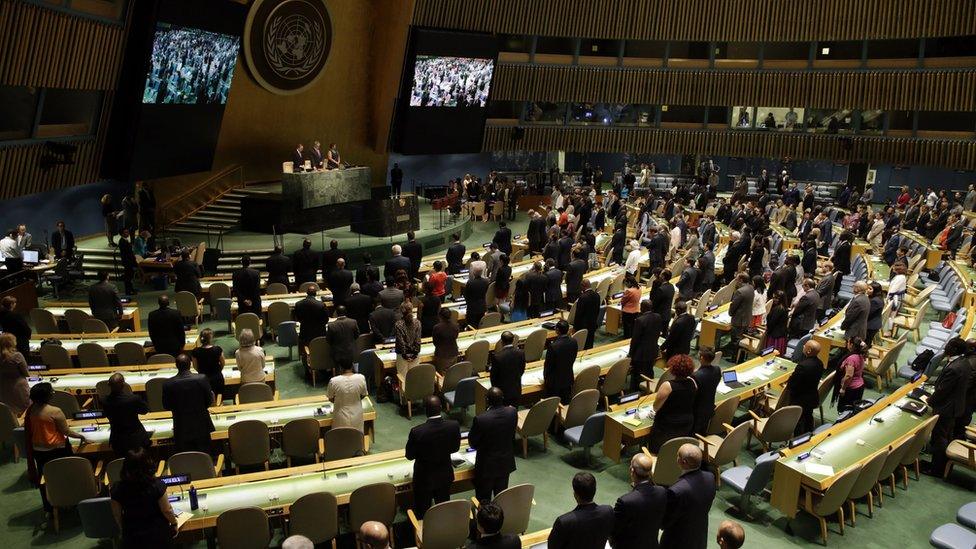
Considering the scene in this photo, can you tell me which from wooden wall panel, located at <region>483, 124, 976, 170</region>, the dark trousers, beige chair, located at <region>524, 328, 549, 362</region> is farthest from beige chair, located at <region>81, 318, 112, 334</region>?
wooden wall panel, located at <region>483, 124, 976, 170</region>

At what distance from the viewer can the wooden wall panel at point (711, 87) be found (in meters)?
25.2

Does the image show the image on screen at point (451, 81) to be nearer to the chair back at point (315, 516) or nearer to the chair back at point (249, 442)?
the chair back at point (249, 442)

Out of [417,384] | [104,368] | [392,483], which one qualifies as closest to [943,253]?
[417,384]

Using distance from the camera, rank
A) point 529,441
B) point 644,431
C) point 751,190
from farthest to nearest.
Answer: point 751,190 → point 529,441 → point 644,431

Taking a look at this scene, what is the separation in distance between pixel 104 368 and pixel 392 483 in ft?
16.0

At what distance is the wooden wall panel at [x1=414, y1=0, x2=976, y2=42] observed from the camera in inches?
936

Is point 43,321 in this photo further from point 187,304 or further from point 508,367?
point 508,367

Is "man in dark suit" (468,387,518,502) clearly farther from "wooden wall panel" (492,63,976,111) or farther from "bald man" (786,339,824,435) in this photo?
"wooden wall panel" (492,63,976,111)

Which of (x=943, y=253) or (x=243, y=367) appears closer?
(x=243, y=367)

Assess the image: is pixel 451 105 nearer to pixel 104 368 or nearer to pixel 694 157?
pixel 694 157

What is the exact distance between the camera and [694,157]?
1198 inches

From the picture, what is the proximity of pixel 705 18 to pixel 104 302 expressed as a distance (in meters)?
23.6

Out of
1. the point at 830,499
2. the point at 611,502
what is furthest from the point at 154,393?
the point at 830,499

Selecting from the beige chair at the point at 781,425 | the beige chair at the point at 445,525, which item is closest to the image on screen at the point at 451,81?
the beige chair at the point at 781,425
